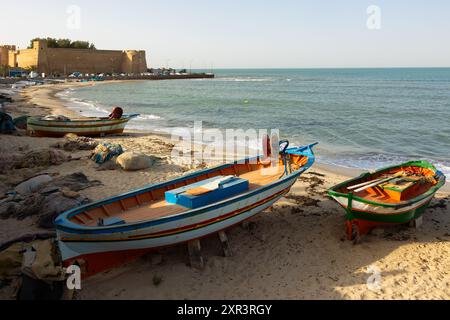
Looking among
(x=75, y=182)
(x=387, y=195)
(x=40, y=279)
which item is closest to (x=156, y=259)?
(x=40, y=279)

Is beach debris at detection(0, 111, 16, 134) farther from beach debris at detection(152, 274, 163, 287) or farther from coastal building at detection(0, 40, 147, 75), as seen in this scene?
coastal building at detection(0, 40, 147, 75)

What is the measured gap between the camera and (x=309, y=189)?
38.6 ft

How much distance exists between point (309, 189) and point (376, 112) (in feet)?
84.3

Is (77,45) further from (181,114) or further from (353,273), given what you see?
(353,273)

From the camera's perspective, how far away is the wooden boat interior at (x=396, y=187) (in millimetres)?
9222

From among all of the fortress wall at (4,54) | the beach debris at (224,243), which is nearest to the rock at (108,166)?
the beach debris at (224,243)

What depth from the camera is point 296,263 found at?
24.8 ft

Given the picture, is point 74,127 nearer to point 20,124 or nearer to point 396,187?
point 20,124

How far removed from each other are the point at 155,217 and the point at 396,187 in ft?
19.2

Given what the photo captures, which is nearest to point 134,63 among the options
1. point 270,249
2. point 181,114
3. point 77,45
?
point 77,45

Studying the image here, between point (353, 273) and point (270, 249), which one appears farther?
point (270, 249)

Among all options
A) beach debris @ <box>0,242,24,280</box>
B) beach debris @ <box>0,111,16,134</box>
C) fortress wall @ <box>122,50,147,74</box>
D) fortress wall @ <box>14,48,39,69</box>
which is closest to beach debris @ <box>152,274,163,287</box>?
beach debris @ <box>0,242,24,280</box>

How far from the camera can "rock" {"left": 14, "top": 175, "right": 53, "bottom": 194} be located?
10.4 m
